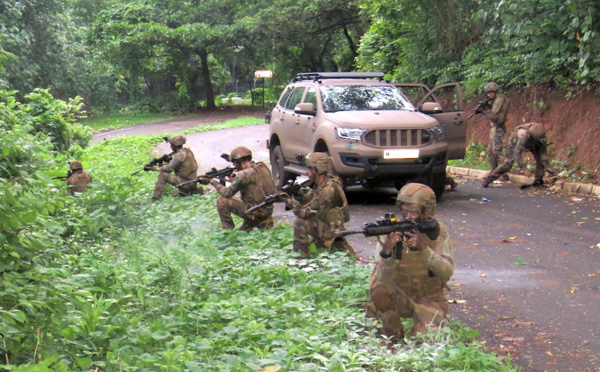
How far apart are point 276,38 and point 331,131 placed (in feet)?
96.8

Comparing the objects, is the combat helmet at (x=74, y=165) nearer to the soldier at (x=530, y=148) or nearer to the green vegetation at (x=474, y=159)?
the soldier at (x=530, y=148)

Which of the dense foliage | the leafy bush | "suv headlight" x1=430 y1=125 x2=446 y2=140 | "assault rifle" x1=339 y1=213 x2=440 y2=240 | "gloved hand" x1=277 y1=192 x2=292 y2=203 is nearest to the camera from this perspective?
the leafy bush

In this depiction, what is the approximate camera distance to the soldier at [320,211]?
8.30 m

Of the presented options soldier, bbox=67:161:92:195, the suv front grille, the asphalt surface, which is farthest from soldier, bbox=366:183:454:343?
soldier, bbox=67:161:92:195

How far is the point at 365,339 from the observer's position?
18.6 feet

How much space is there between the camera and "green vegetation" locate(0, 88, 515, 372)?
4.66 meters

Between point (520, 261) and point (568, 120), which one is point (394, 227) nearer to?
point (520, 261)

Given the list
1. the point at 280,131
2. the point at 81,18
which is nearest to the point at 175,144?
the point at 280,131

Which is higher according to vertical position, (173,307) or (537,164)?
(173,307)

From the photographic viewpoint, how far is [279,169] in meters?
14.3

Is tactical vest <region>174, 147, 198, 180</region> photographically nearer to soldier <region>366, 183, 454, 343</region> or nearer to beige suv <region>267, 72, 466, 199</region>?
beige suv <region>267, 72, 466, 199</region>

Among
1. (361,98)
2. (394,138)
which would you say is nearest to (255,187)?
(394,138)

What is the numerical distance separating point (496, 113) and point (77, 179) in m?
7.46

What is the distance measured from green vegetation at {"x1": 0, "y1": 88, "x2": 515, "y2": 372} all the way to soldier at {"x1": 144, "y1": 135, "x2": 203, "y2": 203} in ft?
13.7
